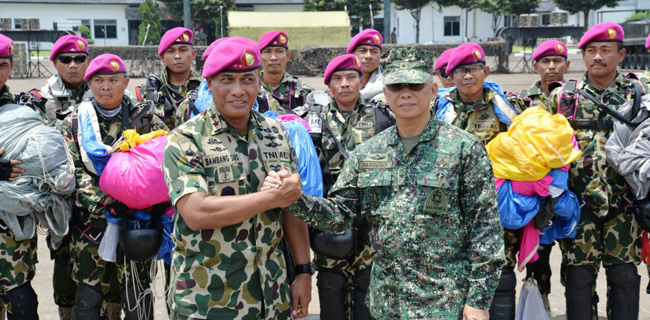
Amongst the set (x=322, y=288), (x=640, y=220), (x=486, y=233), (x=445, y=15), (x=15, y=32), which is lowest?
(x=322, y=288)

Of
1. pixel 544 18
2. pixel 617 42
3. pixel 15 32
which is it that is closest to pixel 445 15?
pixel 544 18

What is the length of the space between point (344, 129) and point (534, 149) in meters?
1.41

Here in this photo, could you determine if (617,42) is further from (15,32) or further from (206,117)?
(15,32)

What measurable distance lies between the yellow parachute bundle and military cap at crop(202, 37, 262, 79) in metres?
1.92

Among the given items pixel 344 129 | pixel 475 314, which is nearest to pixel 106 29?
pixel 344 129

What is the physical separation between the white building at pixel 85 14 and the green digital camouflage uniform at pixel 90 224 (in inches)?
2217

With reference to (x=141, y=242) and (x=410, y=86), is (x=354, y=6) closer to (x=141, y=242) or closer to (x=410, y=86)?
(x=141, y=242)

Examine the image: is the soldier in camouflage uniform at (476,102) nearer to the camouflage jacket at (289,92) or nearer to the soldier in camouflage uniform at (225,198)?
the camouflage jacket at (289,92)

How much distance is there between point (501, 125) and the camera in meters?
4.94

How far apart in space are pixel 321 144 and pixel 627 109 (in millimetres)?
2145

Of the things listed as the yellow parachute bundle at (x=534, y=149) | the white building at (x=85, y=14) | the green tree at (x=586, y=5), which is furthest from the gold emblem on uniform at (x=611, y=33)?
the white building at (x=85, y=14)

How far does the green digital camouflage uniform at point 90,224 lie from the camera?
449 cm

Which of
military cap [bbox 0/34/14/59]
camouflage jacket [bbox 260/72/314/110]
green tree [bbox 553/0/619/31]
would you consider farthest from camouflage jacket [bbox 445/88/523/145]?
green tree [bbox 553/0/619/31]

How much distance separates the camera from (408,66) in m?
2.98
